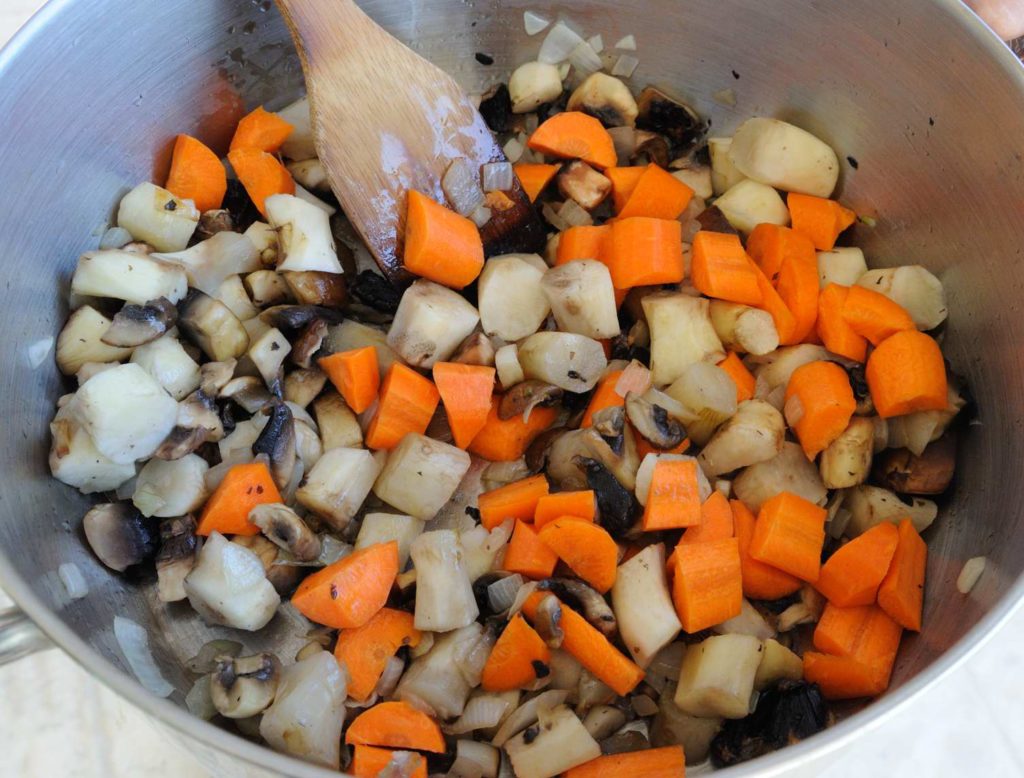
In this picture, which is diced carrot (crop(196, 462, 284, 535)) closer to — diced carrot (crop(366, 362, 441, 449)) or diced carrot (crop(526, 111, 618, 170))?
diced carrot (crop(366, 362, 441, 449))

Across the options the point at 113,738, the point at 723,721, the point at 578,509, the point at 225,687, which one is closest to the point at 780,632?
the point at 723,721

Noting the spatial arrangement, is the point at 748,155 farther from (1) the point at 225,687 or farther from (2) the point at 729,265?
(1) the point at 225,687

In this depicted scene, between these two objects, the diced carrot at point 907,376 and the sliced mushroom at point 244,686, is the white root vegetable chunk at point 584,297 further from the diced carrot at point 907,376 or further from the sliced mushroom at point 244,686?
the sliced mushroom at point 244,686

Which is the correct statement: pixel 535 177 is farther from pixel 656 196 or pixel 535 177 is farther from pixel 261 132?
pixel 261 132

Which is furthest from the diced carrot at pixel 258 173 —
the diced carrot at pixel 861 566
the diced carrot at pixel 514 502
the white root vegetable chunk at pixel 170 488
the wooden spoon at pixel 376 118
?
the diced carrot at pixel 861 566

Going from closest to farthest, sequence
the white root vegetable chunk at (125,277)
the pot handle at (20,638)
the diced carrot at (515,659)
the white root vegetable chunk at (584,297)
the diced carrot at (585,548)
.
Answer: the pot handle at (20,638) → the diced carrot at (515,659) → the diced carrot at (585,548) → the white root vegetable chunk at (125,277) → the white root vegetable chunk at (584,297)

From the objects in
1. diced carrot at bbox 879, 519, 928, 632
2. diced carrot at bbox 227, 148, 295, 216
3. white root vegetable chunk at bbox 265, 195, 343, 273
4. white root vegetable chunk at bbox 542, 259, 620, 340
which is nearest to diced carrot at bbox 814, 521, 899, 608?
diced carrot at bbox 879, 519, 928, 632
